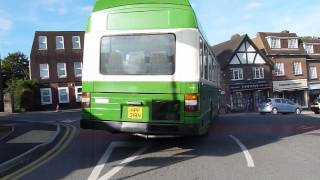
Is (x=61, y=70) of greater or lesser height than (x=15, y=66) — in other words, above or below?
below

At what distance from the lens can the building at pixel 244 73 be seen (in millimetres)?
55562

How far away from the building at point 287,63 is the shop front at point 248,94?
179cm

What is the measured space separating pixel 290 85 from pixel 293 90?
2.92 ft

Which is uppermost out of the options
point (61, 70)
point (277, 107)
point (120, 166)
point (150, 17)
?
point (61, 70)

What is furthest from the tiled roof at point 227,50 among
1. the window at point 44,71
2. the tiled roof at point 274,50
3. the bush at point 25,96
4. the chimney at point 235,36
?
the bush at point 25,96

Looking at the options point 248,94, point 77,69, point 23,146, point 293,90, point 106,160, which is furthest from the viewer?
point 293,90

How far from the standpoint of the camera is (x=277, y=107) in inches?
1698

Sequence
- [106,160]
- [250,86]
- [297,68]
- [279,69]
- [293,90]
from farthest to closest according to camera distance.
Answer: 1. [297,68]
2. [293,90]
3. [279,69]
4. [250,86]
5. [106,160]

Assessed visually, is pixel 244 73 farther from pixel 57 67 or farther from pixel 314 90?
pixel 57 67

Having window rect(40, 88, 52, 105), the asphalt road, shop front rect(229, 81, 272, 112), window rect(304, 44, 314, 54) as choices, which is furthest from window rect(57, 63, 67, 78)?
the asphalt road

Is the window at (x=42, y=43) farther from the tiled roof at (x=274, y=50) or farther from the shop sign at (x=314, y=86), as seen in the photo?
the shop sign at (x=314, y=86)

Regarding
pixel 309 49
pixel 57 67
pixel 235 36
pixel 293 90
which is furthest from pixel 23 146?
pixel 309 49

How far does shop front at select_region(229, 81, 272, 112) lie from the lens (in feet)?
183

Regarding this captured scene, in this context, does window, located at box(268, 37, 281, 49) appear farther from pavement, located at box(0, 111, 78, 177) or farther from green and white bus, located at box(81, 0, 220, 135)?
green and white bus, located at box(81, 0, 220, 135)
